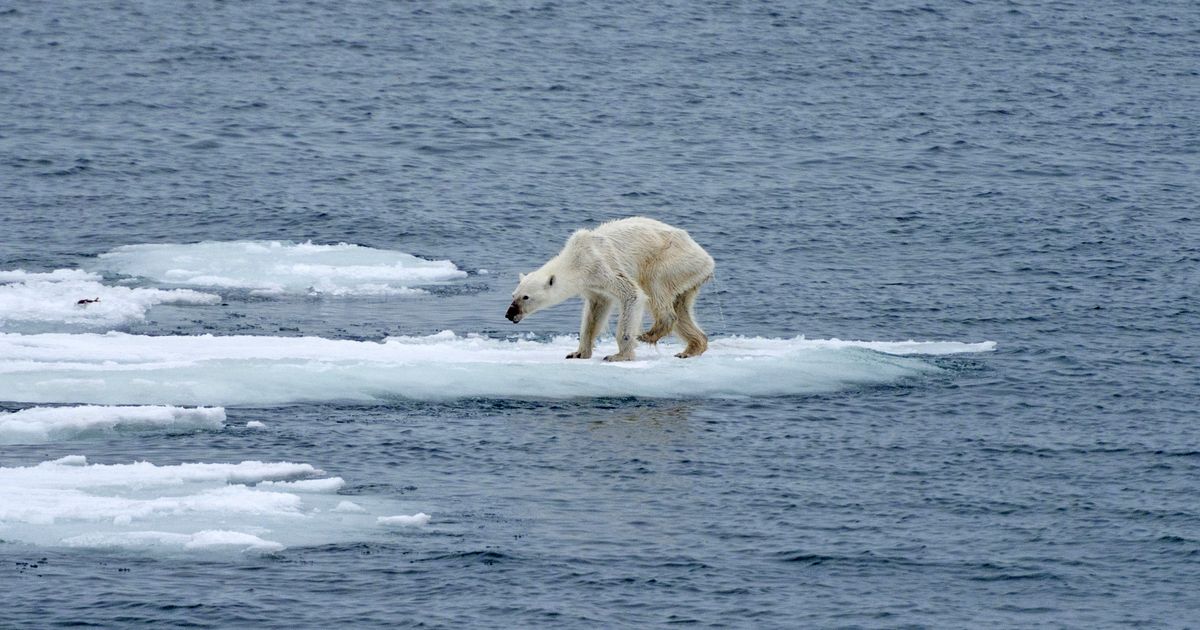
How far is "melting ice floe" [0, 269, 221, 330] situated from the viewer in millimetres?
23953

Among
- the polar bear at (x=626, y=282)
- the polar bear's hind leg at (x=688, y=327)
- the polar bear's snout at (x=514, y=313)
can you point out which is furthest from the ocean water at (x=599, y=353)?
the polar bear's snout at (x=514, y=313)

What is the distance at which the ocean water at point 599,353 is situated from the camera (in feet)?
48.7

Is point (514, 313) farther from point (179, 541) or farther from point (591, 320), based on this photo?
point (179, 541)

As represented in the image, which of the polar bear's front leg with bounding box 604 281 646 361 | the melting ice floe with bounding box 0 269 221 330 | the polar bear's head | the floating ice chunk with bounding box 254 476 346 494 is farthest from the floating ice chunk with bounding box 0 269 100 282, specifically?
the floating ice chunk with bounding box 254 476 346 494

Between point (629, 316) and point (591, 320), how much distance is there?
2.27 feet

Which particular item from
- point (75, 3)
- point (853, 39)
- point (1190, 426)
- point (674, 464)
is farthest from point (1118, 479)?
point (75, 3)

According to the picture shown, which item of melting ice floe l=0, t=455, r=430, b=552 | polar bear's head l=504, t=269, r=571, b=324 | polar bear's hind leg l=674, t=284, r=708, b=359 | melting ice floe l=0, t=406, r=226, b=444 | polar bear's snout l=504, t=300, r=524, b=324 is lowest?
melting ice floe l=0, t=455, r=430, b=552

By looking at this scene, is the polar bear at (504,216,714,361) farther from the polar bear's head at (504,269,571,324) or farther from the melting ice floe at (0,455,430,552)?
the melting ice floe at (0,455,430,552)

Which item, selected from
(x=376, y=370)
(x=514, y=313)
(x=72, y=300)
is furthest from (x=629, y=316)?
(x=72, y=300)

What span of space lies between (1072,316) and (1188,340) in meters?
1.83

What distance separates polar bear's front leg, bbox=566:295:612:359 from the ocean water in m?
0.42

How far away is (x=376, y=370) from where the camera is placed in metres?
20.2

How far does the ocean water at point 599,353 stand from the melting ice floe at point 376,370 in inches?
2.5

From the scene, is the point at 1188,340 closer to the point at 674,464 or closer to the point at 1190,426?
the point at 1190,426
